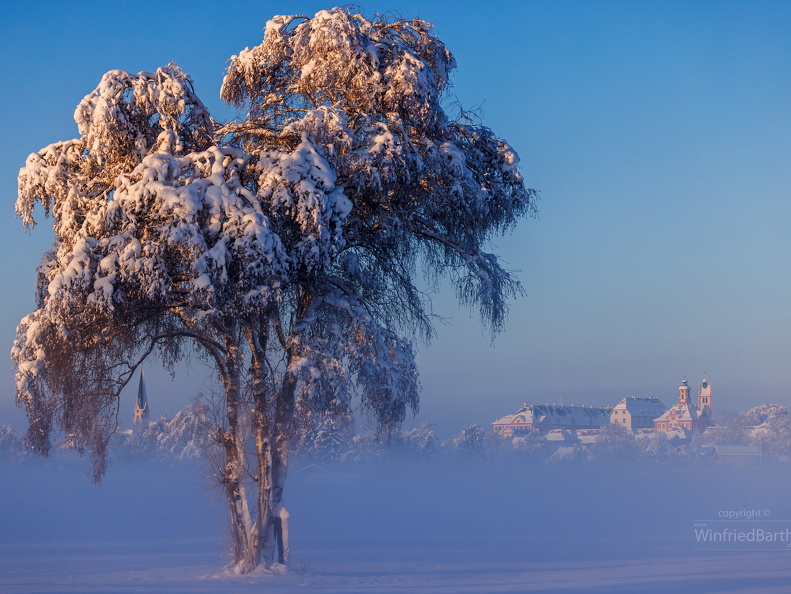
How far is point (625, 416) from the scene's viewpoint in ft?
502

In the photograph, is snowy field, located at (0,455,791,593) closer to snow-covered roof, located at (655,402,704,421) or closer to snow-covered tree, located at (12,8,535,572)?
snow-covered tree, located at (12,8,535,572)

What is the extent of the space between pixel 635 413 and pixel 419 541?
136872mm

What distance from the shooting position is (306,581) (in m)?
12.8

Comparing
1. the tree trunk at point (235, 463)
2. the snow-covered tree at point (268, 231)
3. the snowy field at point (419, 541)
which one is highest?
the snow-covered tree at point (268, 231)

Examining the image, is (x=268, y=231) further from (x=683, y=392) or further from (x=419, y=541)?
(x=683, y=392)

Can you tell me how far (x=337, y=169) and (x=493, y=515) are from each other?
29.5 meters

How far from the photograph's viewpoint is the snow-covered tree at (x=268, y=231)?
11.5 meters

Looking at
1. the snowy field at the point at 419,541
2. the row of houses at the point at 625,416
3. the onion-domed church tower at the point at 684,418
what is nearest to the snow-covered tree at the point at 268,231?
the snowy field at the point at 419,541

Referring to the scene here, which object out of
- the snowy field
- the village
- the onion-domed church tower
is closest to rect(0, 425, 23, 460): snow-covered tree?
the snowy field

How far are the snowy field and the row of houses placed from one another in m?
64.1

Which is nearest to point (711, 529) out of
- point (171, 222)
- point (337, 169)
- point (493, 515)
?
point (493, 515)

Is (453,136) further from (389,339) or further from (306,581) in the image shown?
(306,581)

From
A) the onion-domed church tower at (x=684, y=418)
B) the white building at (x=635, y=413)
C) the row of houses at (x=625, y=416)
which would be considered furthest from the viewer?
the white building at (x=635, y=413)

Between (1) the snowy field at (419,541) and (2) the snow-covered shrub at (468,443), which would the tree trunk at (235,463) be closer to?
(1) the snowy field at (419,541)
